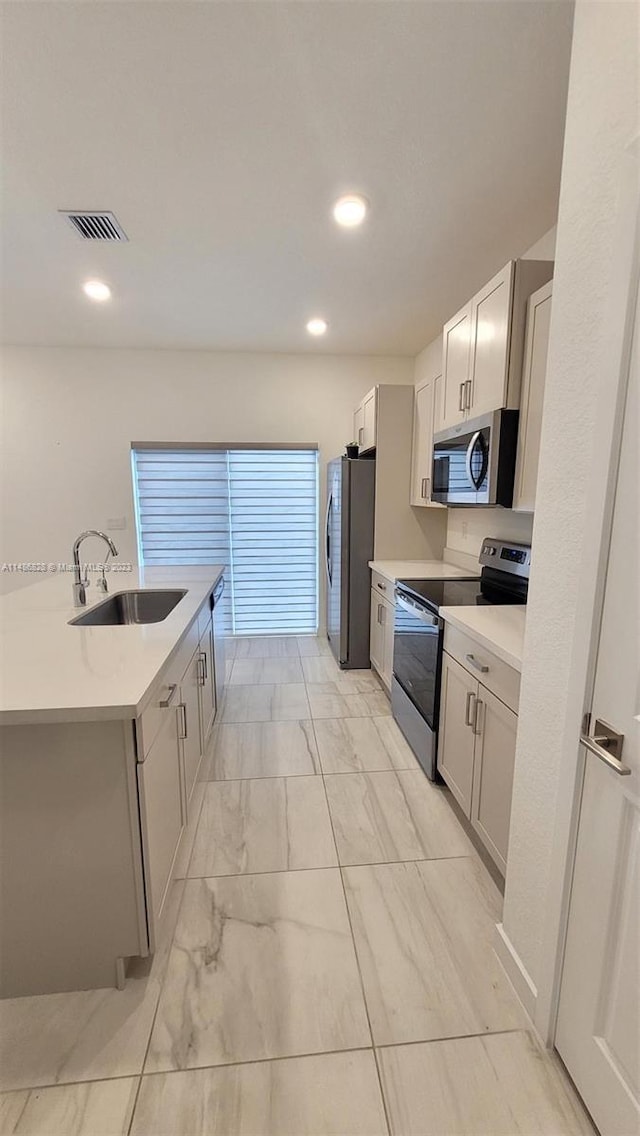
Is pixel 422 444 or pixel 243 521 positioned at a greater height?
pixel 422 444

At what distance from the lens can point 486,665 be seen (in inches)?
66.4

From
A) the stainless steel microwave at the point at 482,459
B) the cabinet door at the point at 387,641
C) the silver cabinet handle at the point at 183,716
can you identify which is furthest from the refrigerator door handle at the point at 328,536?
the silver cabinet handle at the point at 183,716

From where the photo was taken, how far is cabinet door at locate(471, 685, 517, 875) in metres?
1.55

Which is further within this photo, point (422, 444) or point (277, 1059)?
point (422, 444)

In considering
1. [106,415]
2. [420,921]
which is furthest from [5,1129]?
[106,415]

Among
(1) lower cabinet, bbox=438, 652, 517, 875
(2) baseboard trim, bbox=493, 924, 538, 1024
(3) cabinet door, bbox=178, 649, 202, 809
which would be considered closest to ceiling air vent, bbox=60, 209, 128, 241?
(3) cabinet door, bbox=178, 649, 202, 809

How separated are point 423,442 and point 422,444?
0.03 meters

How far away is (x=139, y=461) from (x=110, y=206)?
2.41m

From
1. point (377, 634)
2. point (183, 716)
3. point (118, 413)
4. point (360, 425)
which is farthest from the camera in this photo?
point (118, 413)

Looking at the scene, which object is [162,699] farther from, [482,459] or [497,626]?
[482,459]

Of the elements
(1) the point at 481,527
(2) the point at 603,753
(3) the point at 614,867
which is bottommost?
(3) the point at 614,867

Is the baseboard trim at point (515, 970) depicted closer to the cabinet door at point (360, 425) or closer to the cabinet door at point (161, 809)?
the cabinet door at point (161, 809)

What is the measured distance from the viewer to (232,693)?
11.0 feet

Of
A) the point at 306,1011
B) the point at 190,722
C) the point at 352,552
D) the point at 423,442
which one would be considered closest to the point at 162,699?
the point at 190,722
